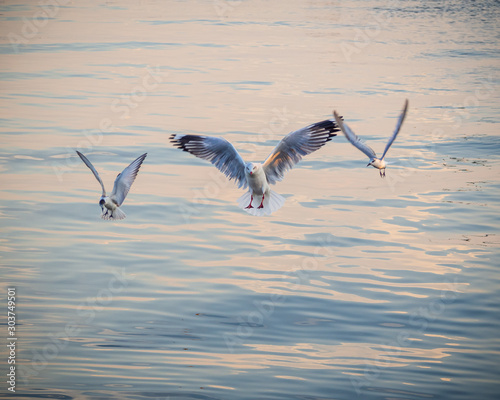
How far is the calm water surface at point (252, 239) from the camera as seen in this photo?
8812 millimetres

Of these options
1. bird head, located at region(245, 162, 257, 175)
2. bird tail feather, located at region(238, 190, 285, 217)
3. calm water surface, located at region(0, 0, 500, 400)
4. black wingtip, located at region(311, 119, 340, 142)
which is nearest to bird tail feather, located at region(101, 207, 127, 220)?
calm water surface, located at region(0, 0, 500, 400)

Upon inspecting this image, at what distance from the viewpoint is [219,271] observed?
11102mm

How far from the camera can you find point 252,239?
40.3 feet

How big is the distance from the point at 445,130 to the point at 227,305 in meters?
10.2

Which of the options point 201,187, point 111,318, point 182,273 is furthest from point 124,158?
point 111,318

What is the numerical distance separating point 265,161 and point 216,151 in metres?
0.77

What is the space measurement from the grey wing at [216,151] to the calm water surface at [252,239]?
1.33 meters

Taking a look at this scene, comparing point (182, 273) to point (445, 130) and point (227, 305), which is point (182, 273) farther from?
point (445, 130)

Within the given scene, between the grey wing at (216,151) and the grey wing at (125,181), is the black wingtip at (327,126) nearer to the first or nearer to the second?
the grey wing at (216,151)

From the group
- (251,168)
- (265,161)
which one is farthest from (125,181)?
(265,161)

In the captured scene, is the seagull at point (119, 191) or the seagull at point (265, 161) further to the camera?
the seagull at point (119, 191)

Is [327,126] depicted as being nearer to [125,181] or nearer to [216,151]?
[216,151]

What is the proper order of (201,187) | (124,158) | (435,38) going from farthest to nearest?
(435,38)
(124,158)
(201,187)

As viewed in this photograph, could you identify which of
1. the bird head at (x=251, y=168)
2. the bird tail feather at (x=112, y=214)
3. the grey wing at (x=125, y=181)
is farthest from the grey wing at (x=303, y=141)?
the bird tail feather at (x=112, y=214)
